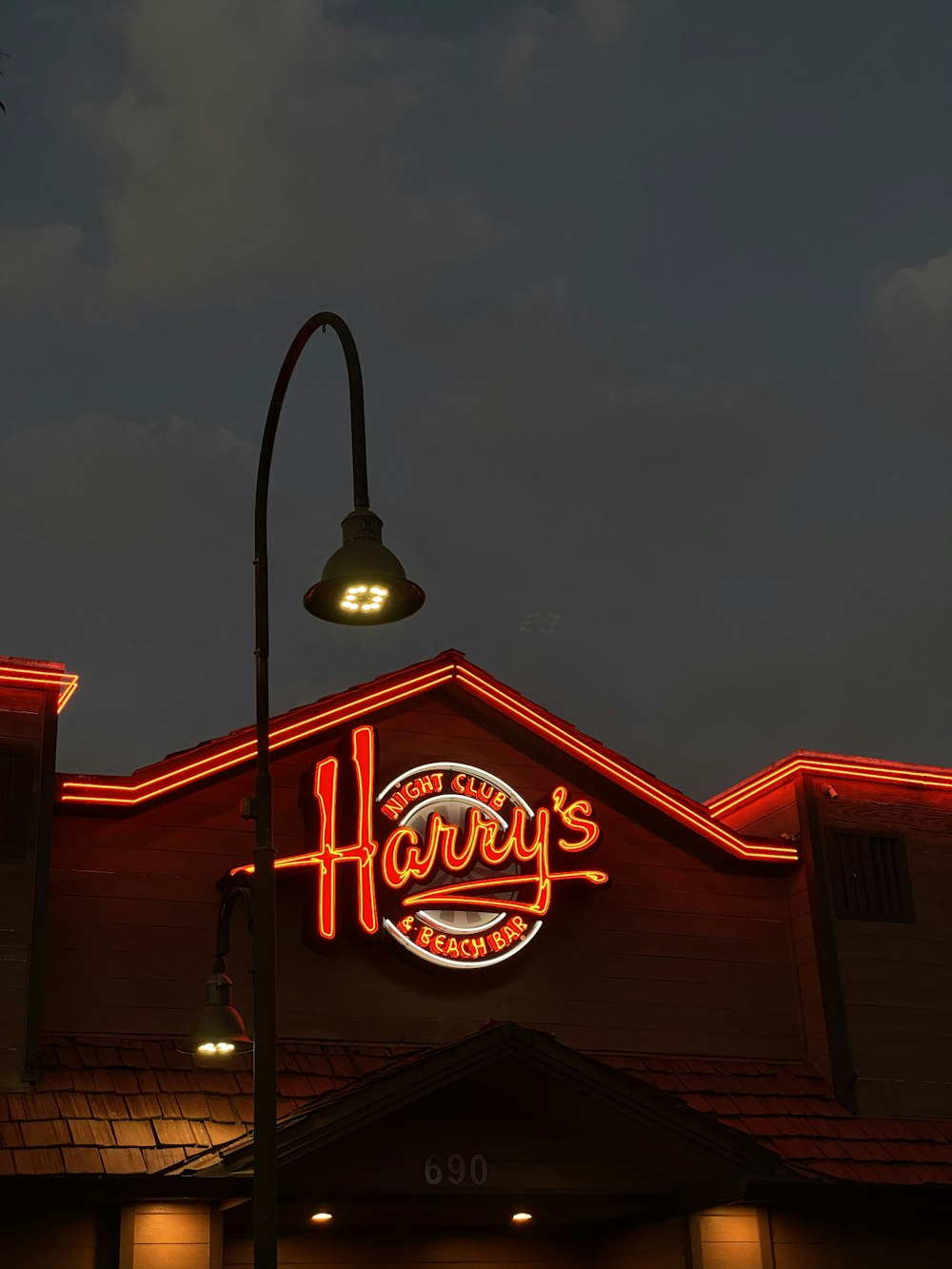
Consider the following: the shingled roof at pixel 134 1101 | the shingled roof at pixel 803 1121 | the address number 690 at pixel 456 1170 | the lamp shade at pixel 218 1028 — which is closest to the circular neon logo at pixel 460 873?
the shingled roof at pixel 134 1101

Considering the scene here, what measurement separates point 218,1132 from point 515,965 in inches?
165

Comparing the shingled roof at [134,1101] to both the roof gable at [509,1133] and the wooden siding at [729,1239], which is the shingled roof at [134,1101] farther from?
the wooden siding at [729,1239]

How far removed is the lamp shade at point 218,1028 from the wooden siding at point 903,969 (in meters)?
8.51

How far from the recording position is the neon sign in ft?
55.0

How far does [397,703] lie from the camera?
59.7ft

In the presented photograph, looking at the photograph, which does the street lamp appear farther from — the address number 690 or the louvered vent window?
the louvered vent window

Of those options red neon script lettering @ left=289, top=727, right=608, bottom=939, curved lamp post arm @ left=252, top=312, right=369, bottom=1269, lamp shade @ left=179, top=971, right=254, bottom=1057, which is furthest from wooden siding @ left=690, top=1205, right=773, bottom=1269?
curved lamp post arm @ left=252, top=312, right=369, bottom=1269

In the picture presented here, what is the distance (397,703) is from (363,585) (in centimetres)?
727

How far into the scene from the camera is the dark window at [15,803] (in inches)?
612

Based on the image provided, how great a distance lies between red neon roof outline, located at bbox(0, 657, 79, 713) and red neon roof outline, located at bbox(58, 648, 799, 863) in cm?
98

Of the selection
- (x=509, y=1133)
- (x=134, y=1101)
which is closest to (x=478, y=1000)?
(x=509, y=1133)

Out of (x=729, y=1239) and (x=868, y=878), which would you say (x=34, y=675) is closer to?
(x=729, y=1239)

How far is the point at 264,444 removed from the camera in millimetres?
11219

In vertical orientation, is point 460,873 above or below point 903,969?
above
